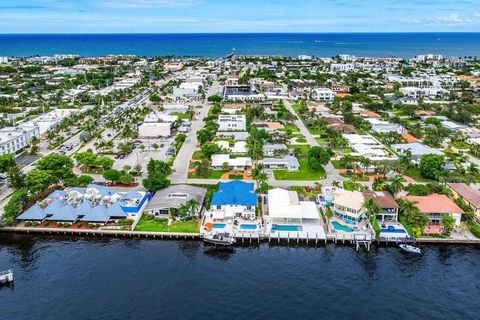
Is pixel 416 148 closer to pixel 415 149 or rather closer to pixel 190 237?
pixel 415 149

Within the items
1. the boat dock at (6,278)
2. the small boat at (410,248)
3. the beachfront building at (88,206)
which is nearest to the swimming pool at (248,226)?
the beachfront building at (88,206)

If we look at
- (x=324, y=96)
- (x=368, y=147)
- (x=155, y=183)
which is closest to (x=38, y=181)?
(x=155, y=183)

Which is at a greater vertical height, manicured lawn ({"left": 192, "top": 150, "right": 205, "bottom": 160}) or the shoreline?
manicured lawn ({"left": 192, "top": 150, "right": 205, "bottom": 160})

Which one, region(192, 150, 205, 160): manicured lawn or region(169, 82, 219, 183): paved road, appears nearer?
region(169, 82, 219, 183): paved road

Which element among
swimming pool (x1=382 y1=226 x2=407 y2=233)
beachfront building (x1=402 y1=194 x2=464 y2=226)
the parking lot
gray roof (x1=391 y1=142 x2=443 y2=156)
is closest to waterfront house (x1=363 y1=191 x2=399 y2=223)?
swimming pool (x1=382 y1=226 x2=407 y2=233)

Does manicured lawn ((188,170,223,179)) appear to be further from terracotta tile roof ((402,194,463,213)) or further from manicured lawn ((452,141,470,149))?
manicured lawn ((452,141,470,149))

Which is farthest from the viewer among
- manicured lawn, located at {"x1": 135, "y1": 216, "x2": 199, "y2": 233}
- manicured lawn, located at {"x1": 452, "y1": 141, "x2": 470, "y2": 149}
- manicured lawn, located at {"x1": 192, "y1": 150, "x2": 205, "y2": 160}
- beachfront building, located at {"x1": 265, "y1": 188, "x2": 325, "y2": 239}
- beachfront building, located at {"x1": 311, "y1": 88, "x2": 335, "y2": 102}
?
beachfront building, located at {"x1": 311, "y1": 88, "x2": 335, "y2": 102}
